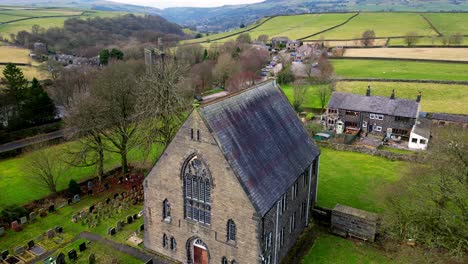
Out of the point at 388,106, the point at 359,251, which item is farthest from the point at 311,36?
the point at 359,251

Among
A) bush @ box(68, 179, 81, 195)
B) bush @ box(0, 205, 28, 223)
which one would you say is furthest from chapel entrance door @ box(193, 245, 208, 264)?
bush @ box(68, 179, 81, 195)

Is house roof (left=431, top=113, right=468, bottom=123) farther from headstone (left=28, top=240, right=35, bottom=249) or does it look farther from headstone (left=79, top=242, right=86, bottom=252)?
headstone (left=28, top=240, right=35, bottom=249)

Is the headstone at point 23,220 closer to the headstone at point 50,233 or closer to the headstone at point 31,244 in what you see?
the headstone at point 50,233

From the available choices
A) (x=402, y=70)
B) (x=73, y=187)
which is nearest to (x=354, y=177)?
(x=73, y=187)

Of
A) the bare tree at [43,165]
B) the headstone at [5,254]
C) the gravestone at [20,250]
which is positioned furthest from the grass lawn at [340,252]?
the bare tree at [43,165]

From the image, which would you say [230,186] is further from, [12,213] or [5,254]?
[12,213]

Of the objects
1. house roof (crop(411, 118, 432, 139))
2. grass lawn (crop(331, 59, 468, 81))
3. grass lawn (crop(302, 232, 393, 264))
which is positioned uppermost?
grass lawn (crop(331, 59, 468, 81))
